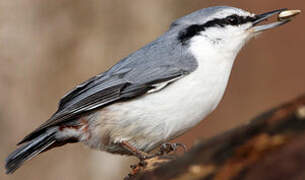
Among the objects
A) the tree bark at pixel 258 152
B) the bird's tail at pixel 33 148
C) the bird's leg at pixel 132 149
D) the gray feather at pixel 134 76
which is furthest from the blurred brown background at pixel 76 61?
the tree bark at pixel 258 152

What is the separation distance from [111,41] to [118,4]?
44cm

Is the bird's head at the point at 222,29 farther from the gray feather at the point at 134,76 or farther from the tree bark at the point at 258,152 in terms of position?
the tree bark at the point at 258,152

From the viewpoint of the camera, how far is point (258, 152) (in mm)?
2260

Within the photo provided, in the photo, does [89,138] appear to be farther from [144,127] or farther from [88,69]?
[88,69]

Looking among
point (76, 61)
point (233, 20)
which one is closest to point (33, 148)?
point (233, 20)

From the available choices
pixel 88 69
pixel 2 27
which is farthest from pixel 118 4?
pixel 2 27

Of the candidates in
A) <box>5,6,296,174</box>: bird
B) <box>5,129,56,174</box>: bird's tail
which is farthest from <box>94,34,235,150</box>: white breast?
<box>5,129,56,174</box>: bird's tail

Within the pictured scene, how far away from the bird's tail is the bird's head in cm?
109

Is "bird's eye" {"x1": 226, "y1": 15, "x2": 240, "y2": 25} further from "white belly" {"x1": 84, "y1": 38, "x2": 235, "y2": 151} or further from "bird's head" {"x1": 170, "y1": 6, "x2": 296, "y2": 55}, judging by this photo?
"white belly" {"x1": 84, "y1": 38, "x2": 235, "y2": 151}

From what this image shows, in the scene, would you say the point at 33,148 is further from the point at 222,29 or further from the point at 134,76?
the point at 222,29

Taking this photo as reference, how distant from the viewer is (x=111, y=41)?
7023 millimetres

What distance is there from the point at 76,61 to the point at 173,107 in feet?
10.3

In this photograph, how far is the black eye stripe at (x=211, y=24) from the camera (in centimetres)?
394

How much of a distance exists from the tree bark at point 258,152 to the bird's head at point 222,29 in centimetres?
140
